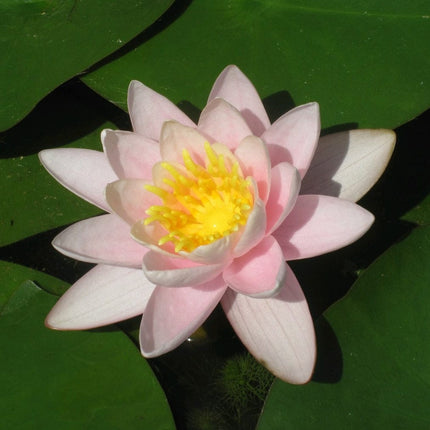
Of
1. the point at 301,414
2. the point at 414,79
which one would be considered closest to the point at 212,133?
the point at 414,79

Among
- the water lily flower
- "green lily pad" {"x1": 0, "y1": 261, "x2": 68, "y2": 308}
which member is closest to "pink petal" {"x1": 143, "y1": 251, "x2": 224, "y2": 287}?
the water lily flower

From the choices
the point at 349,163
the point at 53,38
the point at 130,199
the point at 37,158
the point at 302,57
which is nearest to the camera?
the point at 130,199

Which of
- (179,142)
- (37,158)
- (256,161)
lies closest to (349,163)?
(256,161)

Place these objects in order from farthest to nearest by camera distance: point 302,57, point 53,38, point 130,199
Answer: point 53,38
point 302,57
point 130,199

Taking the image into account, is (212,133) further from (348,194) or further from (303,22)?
(303,22)

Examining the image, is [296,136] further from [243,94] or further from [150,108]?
[150,108]

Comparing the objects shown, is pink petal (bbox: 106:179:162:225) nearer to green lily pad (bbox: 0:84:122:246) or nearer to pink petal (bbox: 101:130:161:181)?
pink petal (bbox: 101:130:161:181)
